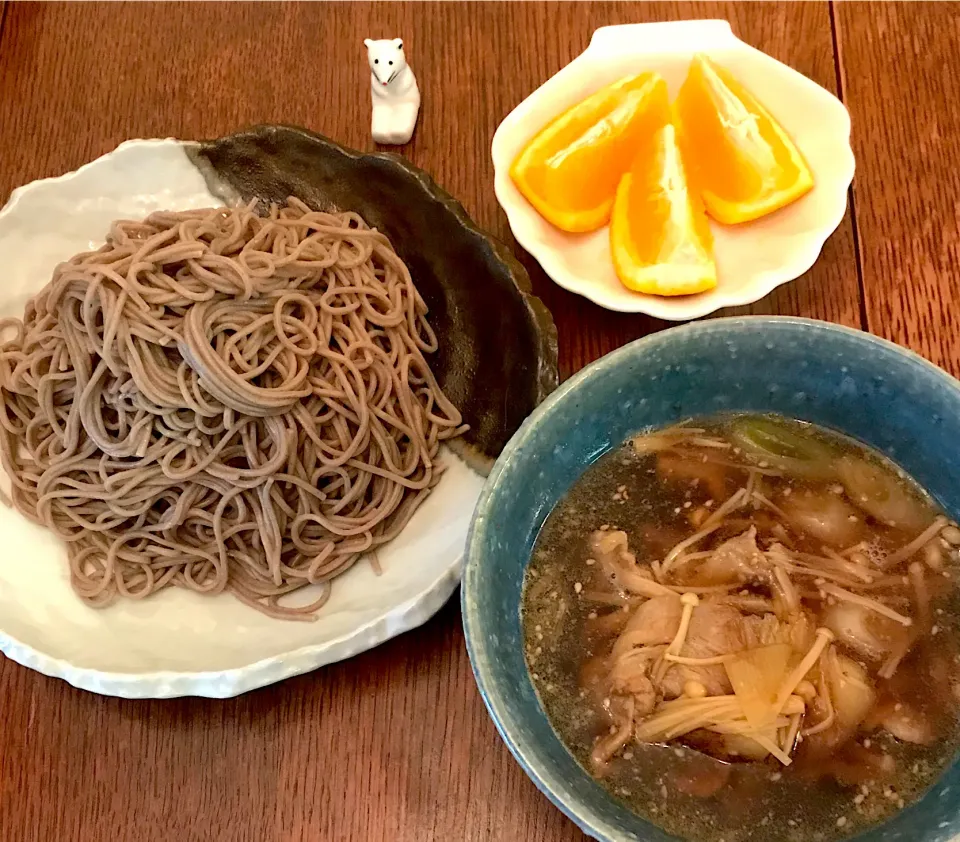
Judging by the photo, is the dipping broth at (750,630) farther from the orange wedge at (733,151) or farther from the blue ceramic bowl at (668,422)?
the orange wedge at (733,151)

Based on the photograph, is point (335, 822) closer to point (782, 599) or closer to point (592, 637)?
point (592, 637)

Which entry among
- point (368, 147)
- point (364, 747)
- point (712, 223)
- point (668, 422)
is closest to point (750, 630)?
point (668, 422)

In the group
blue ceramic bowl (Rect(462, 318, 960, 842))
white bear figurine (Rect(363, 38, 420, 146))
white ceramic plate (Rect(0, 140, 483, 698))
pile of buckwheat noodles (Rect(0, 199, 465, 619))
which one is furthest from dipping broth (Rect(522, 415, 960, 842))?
white bear figurine (Rect(363, 38, 420, 146))

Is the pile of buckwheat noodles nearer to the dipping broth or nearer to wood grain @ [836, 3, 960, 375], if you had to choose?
the dipping broth

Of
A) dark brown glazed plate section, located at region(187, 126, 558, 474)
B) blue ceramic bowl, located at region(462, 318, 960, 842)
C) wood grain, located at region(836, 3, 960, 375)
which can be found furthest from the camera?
wood grain, located at region(836, 3, 960, 375)

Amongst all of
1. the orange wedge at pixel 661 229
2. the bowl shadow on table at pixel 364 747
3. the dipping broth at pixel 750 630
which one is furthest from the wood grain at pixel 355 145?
the dipping broth at pixel 750 630

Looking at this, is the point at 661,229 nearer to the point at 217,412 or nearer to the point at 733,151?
the point at 733,151
